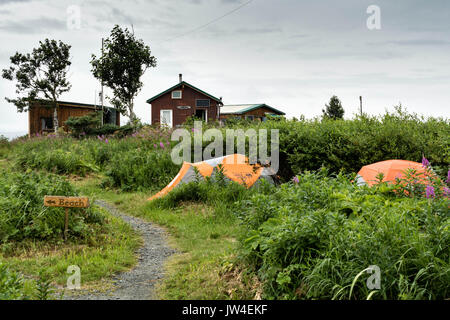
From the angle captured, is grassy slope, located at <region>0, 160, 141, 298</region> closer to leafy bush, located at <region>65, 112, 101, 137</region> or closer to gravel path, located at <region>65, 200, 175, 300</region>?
gravel path, located at <region>65, 200, 175, 300</region>

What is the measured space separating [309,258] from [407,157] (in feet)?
22.9

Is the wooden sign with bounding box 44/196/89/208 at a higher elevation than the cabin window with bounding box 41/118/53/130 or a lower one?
lower

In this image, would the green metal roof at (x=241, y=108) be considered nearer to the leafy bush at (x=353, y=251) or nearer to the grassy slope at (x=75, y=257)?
the grassy slope at (x=75, y=257)

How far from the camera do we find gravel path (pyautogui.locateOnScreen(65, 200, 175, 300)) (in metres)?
4.12

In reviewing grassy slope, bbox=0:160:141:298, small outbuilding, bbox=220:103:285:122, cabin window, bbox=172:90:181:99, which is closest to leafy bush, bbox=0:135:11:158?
grassy slope, bbox=0:160:141:298

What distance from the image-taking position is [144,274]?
4.86 meters

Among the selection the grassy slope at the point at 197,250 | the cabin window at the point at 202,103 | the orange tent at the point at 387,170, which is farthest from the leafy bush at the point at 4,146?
the cabin window at the point at 202,103

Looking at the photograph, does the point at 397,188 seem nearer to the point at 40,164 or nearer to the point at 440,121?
the point at 440,121

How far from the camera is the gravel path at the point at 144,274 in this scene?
4125 mm

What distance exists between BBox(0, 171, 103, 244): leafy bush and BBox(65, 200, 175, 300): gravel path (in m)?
0.92

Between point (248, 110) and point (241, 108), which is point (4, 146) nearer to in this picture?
point (248, 110)

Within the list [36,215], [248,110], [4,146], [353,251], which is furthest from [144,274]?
[248,110]

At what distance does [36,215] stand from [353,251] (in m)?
4.82
